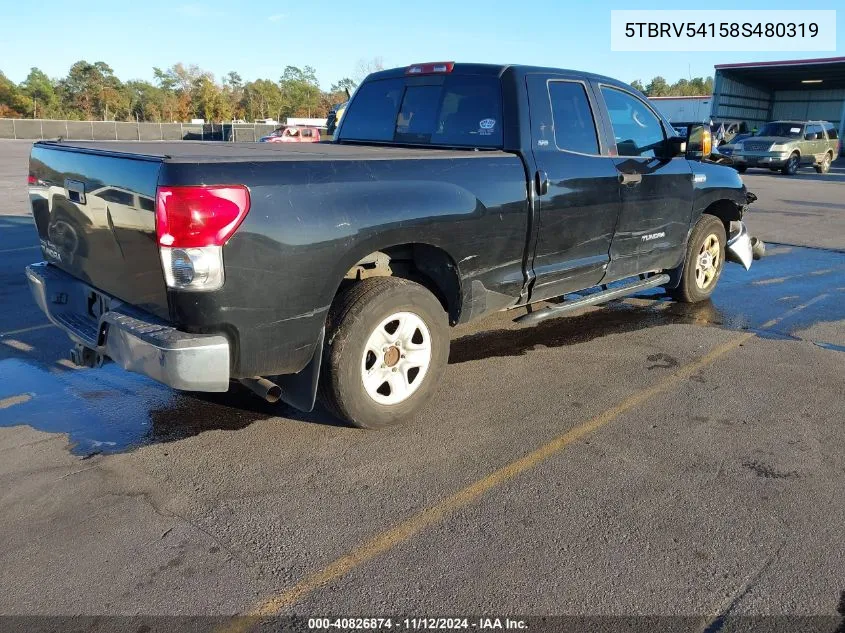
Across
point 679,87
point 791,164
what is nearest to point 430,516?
point 791,164

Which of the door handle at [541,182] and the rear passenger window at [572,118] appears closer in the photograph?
the door handle at [541,182]

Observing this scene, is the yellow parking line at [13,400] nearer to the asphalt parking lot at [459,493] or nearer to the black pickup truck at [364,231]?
the asphalt parking lot at [459,493]

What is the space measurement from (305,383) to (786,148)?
26.7m

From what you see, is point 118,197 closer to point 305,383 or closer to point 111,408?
point 305,383

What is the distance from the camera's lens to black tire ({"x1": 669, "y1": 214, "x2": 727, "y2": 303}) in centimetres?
628

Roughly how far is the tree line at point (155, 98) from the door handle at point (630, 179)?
278 ft

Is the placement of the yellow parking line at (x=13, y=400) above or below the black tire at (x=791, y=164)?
below

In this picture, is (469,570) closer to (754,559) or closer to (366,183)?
(754,559)

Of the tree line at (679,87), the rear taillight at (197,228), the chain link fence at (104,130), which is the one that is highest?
the tree line at (679,87)

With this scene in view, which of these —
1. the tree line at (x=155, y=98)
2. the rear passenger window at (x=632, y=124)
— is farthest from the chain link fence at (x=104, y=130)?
the rear passenger window at (x=632, y=124)

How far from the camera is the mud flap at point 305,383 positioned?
136 inches

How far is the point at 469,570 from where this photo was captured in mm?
2678

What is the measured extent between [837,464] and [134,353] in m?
3.51

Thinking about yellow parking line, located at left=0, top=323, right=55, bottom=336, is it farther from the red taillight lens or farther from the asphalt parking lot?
the red taillight lens
